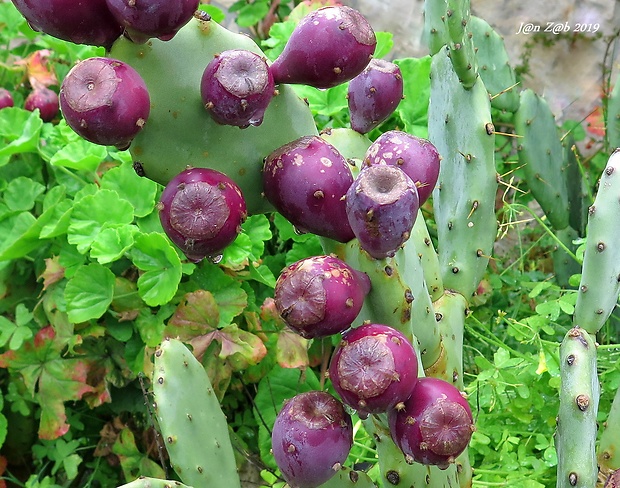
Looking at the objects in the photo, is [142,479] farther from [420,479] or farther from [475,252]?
[475,252]

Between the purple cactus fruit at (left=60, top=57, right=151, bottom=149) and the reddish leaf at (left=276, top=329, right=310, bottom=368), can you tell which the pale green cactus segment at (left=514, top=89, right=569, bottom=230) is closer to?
the reddish leaf at (left=276, top=329, right=310, bottom=368)

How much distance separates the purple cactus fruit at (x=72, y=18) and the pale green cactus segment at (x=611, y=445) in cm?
83

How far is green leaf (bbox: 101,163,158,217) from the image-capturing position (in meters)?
1.45

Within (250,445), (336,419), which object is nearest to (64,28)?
(336,419)

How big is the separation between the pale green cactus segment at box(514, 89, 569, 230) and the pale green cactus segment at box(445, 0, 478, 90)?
57cm

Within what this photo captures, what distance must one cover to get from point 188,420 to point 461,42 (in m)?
0.73

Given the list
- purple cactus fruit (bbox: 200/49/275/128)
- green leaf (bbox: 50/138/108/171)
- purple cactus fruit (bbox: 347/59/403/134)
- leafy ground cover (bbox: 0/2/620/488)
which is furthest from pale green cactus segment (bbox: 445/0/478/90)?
green leaf (bbox: 50/138/108/171)

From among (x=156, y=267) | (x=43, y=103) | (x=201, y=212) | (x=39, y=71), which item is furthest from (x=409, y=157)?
(x=39, y=71)

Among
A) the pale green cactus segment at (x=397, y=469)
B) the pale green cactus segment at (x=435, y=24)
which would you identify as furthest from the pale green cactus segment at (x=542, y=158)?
the pale green cactus segment at (x=397, y=469)

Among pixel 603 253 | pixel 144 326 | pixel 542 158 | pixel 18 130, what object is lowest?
pixel 144 326

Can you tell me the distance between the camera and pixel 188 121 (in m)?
0.64

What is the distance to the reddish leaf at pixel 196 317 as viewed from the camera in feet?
4.45

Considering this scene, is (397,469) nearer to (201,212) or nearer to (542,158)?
(201,212)

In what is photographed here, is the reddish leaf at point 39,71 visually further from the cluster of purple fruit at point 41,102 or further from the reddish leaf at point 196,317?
the reddish leaf at point 196,317
